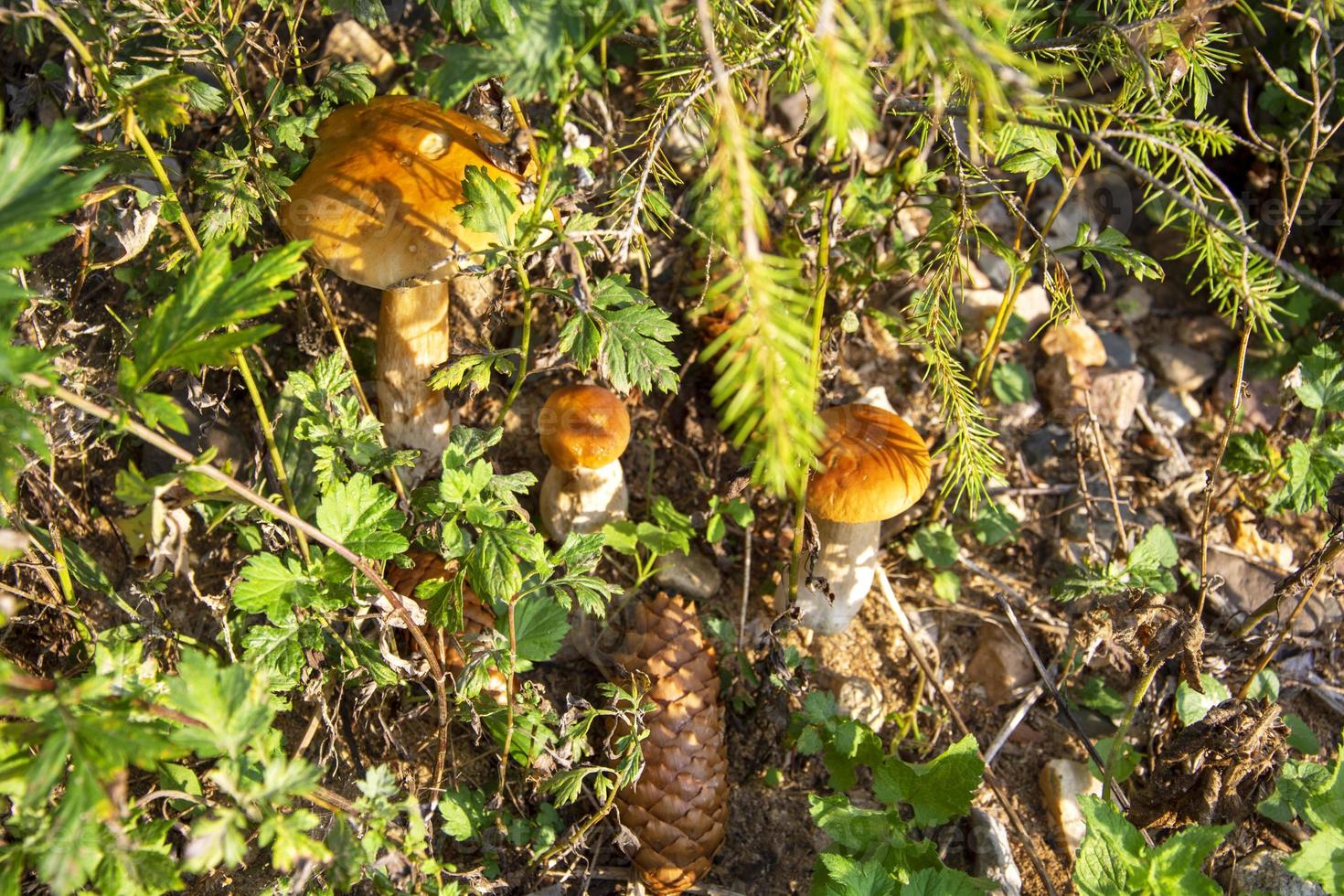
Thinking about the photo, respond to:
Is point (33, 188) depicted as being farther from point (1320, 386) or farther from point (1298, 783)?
point (1320, 386)

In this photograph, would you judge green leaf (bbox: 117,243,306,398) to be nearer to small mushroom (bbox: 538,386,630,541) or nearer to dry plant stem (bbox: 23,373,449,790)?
dry plant stem (bbox: 23,373,449,790)

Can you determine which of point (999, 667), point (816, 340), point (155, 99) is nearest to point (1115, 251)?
point (816, 340)

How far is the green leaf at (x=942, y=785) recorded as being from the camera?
232 cm

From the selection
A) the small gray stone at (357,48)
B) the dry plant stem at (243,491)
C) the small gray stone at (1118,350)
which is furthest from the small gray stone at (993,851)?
the small gray stone at (357,48)

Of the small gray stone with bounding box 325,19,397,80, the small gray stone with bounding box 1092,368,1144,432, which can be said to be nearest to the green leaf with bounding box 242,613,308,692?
the small gray stone with bounding box 325,19,397,80

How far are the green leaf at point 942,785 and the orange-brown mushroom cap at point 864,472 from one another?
644mm

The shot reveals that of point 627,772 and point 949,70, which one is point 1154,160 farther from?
point 627,772

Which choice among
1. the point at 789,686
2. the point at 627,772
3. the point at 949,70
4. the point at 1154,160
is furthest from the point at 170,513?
the point at 1154,160

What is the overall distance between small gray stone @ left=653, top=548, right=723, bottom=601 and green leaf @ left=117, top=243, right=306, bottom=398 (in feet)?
5.48

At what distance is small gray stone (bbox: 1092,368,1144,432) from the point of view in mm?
3447

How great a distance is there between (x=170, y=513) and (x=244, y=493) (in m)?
0.59

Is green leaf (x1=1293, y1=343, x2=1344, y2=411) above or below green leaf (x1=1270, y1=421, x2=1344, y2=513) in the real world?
above

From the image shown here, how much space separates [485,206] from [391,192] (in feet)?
1.41

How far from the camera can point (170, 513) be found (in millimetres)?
2105
